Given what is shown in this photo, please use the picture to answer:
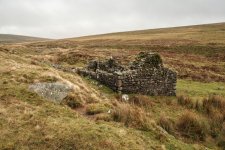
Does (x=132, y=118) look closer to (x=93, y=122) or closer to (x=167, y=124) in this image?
(x=93, y=122)

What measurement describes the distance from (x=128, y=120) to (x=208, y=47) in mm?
59783

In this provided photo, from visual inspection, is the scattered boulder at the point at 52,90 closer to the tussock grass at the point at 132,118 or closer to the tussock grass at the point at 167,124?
the tussock grass at the point at 132,118

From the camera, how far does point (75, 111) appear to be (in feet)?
36.7

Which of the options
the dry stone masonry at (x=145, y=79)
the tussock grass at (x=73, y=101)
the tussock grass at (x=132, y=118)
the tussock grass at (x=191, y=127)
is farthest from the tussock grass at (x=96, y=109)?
the dry stone masonry at (x=145, y=79)

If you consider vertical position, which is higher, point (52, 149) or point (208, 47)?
point (52, 149)

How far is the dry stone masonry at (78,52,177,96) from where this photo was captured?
17.5 meters

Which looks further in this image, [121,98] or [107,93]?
[107,93]

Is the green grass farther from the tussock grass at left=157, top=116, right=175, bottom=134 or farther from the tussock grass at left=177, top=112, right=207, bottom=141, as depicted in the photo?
the tussock grass at left=157, top=116, right=175, bottom=134

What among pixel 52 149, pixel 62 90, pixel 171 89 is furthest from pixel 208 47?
pixel 52 149

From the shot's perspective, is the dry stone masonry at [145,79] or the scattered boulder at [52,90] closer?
the scattered boulder at [52,90]

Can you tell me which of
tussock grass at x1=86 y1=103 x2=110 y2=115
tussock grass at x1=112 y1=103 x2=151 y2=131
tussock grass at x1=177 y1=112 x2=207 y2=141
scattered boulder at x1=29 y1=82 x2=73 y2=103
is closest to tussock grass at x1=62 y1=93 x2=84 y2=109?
scattered boulder at x1=29 y1=82 x2=73 y2=103

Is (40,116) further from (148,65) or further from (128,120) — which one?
(148,65)

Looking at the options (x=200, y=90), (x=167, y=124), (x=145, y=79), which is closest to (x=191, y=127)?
(x=167, y=124)

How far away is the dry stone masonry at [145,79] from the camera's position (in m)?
17.5
